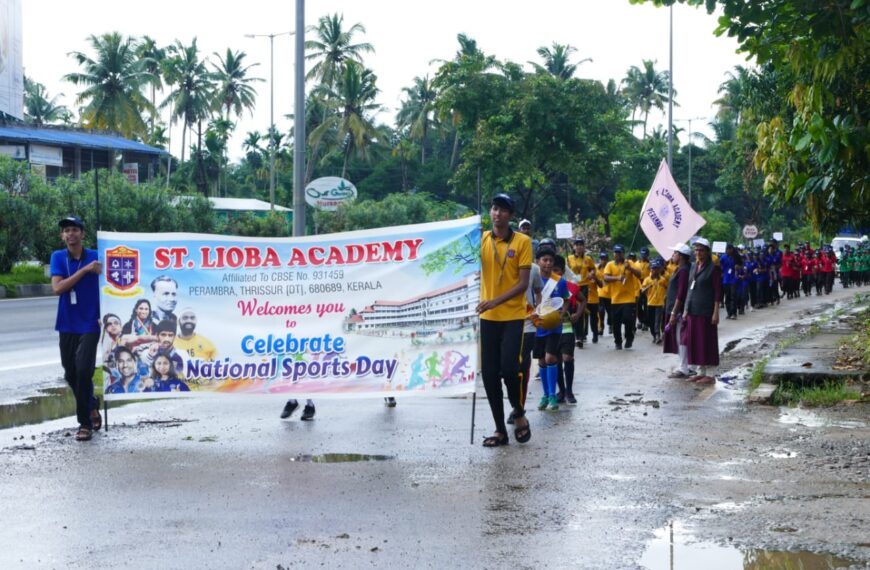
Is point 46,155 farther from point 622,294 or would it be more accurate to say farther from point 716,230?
point 622,294

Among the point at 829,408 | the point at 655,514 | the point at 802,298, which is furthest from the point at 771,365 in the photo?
the point at 802,298

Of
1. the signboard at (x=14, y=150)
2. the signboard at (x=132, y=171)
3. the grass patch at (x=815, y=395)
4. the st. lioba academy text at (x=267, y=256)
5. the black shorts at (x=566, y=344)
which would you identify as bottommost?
the grass patch at (x=815, y=395)

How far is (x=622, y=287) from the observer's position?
1870 centimetres

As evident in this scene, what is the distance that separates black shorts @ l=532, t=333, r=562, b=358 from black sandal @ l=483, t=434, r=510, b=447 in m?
2.04

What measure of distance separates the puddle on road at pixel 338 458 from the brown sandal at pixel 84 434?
183 centimetres

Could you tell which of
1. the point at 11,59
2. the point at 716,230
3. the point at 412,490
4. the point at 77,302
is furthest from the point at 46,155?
the point at 412,490

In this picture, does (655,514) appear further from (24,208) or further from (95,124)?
(95,124)

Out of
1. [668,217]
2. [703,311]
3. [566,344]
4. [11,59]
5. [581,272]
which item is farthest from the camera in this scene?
[11,59]

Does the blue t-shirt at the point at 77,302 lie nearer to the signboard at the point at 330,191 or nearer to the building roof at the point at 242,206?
the signboard at the point at 330,191

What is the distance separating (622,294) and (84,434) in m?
11.7

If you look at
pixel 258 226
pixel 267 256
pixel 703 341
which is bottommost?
pixel 703 341

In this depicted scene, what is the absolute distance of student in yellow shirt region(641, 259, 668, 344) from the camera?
19.2 meters

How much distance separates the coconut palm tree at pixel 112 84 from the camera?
61719 millimetres

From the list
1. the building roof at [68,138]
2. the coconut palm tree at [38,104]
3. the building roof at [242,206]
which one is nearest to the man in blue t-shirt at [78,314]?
the building roof at [68,138]
